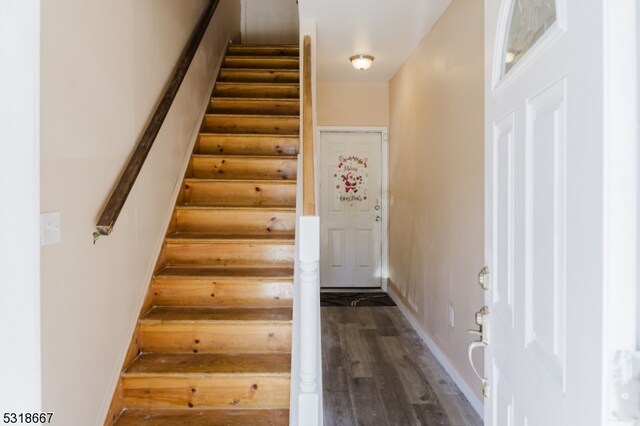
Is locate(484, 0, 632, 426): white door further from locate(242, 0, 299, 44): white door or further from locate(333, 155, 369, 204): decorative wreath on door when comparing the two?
locate(242, 0, 299, 44): white door

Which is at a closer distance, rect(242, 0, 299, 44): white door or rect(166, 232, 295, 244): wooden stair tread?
rect(166, 232, 295, 244): wooden stair tread

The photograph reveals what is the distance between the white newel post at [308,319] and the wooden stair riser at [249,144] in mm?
1877

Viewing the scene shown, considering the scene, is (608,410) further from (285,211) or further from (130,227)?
(285,211)

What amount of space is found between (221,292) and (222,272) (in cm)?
13

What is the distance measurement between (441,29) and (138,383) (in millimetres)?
2952

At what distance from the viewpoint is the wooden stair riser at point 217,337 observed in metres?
2.15

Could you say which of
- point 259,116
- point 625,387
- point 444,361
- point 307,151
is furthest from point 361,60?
point 625,387

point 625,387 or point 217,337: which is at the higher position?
point 625,387

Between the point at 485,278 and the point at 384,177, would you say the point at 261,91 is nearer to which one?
the point at 384,177

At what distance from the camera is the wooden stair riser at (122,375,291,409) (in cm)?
194

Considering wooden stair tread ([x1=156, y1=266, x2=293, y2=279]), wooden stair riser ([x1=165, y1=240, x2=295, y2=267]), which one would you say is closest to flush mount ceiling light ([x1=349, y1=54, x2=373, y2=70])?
wooden stair riser ([x1=165, y1=240, x2=295, y2=267])

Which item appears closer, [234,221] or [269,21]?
[234,221]

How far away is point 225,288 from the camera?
2385mm

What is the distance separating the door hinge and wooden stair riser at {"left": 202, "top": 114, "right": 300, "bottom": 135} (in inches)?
121
